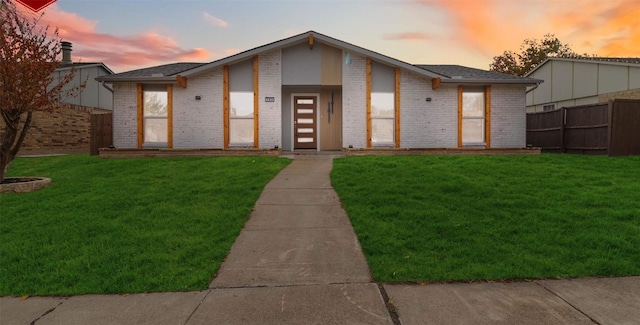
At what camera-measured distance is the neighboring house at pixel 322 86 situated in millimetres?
14156

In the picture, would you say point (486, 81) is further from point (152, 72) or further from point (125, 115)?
point (125, 115)

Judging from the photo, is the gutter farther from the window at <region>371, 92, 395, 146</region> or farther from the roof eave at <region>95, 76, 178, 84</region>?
the roof eave at <region>95, 76, 178, 84</region>

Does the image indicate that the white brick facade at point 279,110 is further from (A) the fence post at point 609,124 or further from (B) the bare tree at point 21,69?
(B) the bare tree at point 21,69

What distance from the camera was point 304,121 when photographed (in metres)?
15.9

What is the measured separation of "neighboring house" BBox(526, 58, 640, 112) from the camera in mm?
17094

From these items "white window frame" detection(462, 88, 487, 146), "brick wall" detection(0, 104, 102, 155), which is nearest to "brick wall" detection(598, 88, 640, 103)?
"white window frame" detection(462, 88, 487, 146)

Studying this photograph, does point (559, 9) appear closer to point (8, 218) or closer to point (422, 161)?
point (422, 161)

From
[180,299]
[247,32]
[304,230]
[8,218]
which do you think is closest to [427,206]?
[304,230]

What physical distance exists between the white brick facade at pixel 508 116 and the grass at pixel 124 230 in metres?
10.4

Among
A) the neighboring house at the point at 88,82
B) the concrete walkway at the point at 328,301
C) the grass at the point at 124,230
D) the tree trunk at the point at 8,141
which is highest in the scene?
the neighboring house at the point at 88,82

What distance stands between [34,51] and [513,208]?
36.4 ft

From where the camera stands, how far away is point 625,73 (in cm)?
1720

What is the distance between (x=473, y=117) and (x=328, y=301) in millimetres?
13583

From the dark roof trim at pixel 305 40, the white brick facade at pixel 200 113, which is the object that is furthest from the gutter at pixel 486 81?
the white brick facade at pixel 200 113
